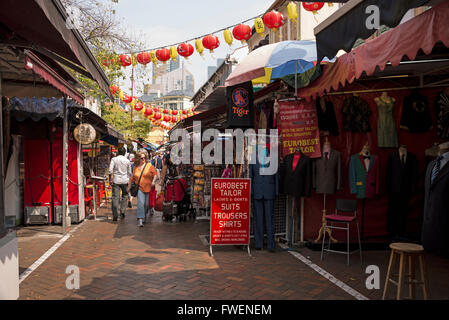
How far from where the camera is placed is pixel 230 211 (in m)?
6.59

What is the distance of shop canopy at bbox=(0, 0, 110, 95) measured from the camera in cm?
310

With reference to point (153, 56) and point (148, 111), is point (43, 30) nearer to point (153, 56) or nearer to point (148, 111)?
point (153, 56)

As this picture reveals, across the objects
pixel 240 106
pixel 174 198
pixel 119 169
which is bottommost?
pixel 174 198

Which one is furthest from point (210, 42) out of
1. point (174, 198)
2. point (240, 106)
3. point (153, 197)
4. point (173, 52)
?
point (153, 197)

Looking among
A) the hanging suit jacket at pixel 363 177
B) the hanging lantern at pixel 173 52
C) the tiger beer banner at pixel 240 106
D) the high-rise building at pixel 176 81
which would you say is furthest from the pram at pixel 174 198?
the high-rise building at pixel 176 81

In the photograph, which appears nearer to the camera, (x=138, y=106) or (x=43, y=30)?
(x=43, y=30)

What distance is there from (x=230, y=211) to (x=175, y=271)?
162 centimetres

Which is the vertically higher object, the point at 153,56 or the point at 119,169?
the point at 153,56

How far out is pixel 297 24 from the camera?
16.6m

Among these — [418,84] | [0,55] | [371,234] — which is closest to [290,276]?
[371,234]

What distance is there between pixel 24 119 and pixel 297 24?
1267 centimetres

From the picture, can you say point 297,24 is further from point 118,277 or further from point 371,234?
point 118,277

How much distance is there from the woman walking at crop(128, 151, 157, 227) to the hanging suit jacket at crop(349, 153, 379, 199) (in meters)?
5.11

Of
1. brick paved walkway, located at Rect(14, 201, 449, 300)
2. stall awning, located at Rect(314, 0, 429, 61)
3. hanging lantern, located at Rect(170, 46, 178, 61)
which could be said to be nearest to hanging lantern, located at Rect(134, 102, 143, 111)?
hanging lantern, located at Rect(170, 46, 178, 61)
